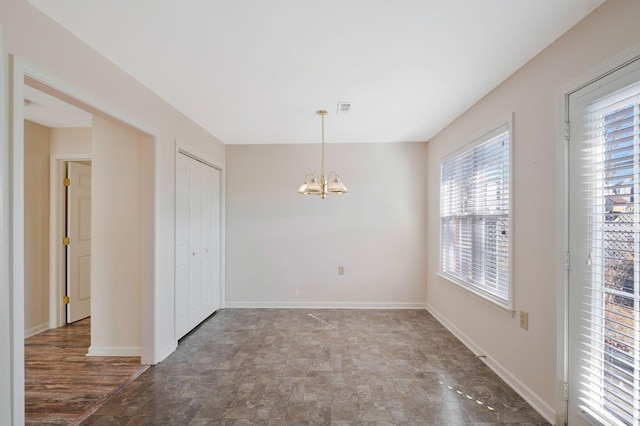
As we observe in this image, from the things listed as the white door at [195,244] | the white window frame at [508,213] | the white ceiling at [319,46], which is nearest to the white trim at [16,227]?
the white ceiling at [319,46]

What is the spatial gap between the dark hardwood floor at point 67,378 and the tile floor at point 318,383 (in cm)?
15

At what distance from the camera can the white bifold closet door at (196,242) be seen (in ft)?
10.1

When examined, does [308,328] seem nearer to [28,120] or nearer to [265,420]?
[265,420]

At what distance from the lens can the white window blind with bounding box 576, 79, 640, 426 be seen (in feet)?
4.46

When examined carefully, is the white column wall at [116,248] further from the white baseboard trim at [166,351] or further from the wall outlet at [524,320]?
the wall outlet at [524,320]

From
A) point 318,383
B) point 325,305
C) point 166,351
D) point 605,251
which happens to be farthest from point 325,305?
point 605,251

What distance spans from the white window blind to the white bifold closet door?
3.38 metres

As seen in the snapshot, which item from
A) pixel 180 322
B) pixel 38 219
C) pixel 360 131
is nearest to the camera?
pixel 180 322

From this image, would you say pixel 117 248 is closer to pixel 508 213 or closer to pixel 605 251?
pixel 508 213

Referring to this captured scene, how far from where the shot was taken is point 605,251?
4.95 feet

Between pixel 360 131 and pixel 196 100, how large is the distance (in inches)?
79.1

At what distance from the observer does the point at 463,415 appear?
76.0 inches

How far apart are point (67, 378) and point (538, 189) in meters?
4.05

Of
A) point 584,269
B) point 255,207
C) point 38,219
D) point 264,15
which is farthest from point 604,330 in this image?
point 38,219
